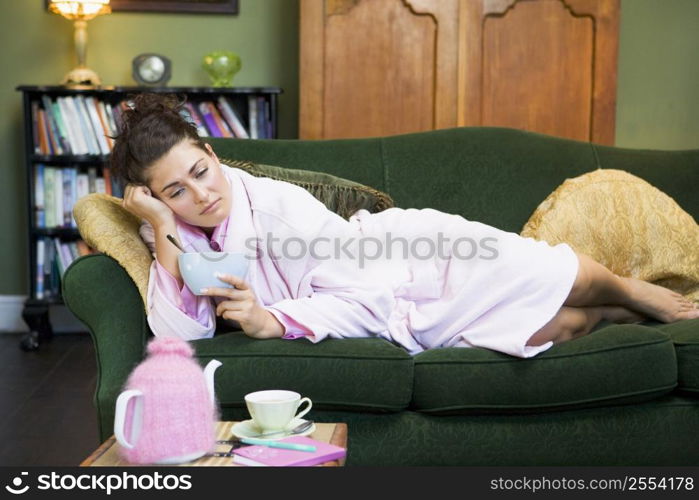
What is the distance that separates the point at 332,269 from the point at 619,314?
79cm

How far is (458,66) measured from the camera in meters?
3.71

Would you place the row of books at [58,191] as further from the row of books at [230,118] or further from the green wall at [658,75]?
the green wall at [658,75]

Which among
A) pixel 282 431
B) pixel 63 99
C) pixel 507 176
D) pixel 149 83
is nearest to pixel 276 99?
pixel 149 83

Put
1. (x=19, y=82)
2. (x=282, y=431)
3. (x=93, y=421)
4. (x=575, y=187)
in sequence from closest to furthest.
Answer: (x=282, y=431) → (x=575, y=187) → (x=93, y=421) → (x=19, y=82)

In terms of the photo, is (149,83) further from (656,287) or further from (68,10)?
(656,287)

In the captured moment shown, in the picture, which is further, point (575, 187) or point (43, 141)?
point (43, 141)

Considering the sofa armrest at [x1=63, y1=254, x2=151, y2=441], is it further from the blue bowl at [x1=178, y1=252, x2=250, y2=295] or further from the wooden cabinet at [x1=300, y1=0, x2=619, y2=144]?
the wooden cabinet at [x1=300, y1=0, x2=619, y2=144]

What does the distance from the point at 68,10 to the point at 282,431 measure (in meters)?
3.02

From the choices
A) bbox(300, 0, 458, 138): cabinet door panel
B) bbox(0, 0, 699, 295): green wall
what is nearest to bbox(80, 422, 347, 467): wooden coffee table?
bbox(300, 0, 458, 138): cabinet door panel

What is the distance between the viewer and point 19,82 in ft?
13.8

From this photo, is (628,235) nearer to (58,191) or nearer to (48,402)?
(48,402)

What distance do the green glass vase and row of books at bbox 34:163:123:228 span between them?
2.12 ft

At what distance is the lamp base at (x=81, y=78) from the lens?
3.93 m

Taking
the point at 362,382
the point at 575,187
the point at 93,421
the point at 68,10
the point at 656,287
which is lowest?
the point at 93,421
